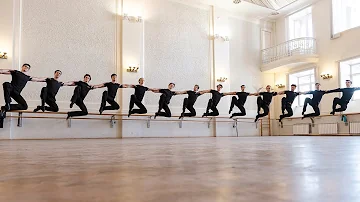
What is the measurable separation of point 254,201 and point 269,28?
18.6m

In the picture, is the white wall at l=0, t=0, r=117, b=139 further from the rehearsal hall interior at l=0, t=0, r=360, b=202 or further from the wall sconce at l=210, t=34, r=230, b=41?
the wall sconce at l=210, t=34, r=230, b=41

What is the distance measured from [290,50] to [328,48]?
1795 mm

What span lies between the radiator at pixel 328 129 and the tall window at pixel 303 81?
1912 millimetres

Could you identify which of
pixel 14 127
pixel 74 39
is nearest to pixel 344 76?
pixel 74 39

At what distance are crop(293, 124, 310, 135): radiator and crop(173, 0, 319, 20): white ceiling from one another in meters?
6.10

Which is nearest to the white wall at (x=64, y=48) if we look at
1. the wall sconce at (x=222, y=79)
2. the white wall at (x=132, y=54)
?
the white wall at (x=132, y=54)

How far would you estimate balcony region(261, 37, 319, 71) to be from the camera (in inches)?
609

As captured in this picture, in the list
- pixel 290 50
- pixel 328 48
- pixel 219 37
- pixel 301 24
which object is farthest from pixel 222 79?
pixel 301 24

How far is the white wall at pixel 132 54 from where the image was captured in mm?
11789

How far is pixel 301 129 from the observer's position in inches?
627

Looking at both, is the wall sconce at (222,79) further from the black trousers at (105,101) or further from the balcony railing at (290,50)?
the black trousers at (105,101)

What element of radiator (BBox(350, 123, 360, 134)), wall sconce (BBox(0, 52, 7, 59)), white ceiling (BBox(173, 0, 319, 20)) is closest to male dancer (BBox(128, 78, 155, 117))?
Result: wall sconce (BBox(0, 52, 7, 59))

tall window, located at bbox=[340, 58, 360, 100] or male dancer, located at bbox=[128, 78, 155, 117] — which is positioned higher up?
tall window, located at bbox=[340, 58, 360, 100]

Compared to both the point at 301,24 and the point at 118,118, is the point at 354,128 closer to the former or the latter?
the point at 301,24
